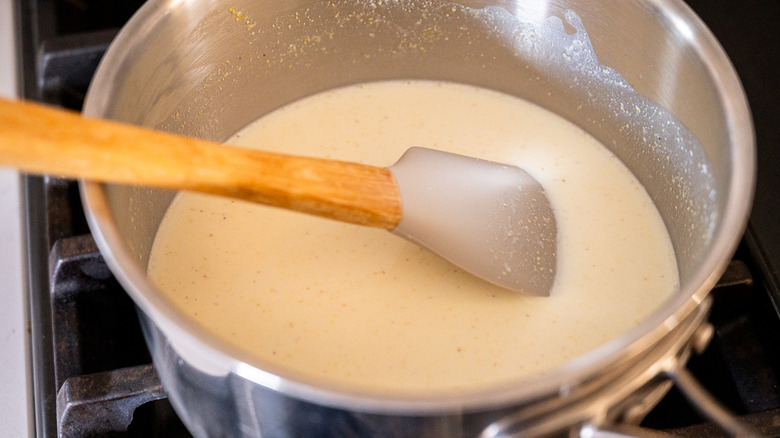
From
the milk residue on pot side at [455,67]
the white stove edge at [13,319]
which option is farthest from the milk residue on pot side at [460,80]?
the white stove edge at [13,319]

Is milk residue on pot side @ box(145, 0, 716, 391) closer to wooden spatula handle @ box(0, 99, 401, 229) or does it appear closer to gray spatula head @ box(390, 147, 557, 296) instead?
gray spatula head @ box(390, 147, 557, 296)

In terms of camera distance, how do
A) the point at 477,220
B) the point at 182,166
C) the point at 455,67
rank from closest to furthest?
1. the point at 182,166
2. the point at 477,220
3. the point at 455,67

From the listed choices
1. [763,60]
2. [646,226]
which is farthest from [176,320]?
[763,60]

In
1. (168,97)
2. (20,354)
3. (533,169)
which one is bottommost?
(20,354)

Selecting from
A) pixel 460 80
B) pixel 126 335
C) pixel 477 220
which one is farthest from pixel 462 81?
pixel 126 335

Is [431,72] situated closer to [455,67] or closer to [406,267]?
[455,67]

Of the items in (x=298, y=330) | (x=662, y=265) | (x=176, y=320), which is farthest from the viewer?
(x=662, y=265)

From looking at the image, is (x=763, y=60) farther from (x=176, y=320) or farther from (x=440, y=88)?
(x=176, y=320)

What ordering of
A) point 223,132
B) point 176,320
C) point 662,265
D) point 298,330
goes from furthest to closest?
1. point 223,132
2. point 662,265
3. point 298,330
4. point 176,320
